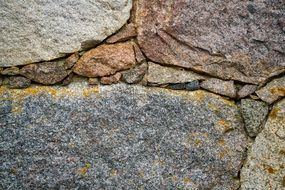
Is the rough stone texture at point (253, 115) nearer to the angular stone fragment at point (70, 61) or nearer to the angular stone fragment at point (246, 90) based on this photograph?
the angular stone fragment at point (246, 90)

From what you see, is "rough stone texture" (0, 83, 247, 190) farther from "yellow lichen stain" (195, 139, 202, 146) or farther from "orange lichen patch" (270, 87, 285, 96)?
"orange lichen patch" (270, 87, 285, 96)

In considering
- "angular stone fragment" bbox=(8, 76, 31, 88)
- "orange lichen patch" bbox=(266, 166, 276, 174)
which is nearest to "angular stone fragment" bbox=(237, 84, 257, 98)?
"orange lichen patch" bbox=(266, 166, 276, 174)

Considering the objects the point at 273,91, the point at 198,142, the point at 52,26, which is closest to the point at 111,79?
the point at 52,26

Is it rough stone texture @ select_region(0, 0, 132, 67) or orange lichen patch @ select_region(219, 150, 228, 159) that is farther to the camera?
orange lichen patch @ select_region(219, 150, 228, 159)

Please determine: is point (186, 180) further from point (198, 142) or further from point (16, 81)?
point (16, 81)

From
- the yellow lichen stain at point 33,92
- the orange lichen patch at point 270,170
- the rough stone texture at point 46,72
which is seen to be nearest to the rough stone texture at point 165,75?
the yellow lichen stain at point 33,92

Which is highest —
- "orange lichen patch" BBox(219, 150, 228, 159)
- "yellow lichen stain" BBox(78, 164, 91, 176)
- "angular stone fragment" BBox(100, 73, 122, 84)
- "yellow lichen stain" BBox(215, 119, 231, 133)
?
"angular stone fragment" BBox(100, 73, 122, 84)

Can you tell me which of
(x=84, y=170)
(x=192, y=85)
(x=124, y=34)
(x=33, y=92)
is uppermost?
(x=124, y=34)
